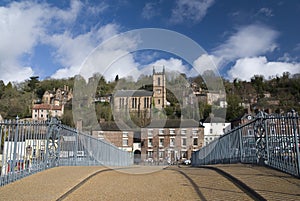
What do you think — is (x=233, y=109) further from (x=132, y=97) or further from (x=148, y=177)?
(x=148, y=177)

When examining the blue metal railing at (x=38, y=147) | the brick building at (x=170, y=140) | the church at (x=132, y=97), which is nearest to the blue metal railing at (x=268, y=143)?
the blue metal railing at (x=38, y=147)

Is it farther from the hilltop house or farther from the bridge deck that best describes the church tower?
the hilltop house

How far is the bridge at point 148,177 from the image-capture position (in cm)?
582

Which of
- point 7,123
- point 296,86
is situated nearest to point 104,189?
point 7,123

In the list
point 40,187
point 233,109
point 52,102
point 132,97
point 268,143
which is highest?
point 52,102

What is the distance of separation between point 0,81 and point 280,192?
97259mm

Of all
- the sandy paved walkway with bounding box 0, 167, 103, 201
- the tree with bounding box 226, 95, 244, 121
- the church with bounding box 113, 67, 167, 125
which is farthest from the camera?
the tree with bounding box 226, 95, 244, 121

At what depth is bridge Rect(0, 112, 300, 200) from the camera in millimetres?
5820

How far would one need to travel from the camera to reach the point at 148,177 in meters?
8.80

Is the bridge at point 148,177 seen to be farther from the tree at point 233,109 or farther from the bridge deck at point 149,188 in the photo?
the tree at point 233,109

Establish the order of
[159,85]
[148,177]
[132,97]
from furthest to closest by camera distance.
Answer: [159,85], [132,97], [148,177]

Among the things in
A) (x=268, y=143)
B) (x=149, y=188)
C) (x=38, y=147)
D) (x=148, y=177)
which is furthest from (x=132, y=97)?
(x=149, y=188)

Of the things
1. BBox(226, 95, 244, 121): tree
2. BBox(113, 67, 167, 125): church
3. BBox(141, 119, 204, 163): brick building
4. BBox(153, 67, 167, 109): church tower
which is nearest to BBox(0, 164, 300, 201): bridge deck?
BBox(153, 67, 167, 109): church tower

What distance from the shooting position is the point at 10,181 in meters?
7.07
